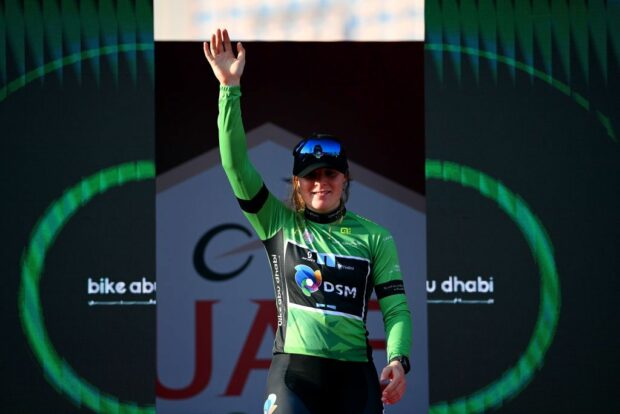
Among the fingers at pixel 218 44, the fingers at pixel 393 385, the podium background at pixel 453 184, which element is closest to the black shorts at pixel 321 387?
the fingers at pixel 393 385

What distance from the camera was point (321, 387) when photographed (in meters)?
3.26

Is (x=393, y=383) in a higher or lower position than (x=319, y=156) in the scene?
lower

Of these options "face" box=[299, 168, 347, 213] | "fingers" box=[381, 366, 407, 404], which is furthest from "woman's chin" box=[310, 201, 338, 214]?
"fingers" box=[381, 366, 407, 404]

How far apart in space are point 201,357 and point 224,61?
11.1 feet

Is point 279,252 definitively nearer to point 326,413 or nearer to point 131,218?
point 326,413

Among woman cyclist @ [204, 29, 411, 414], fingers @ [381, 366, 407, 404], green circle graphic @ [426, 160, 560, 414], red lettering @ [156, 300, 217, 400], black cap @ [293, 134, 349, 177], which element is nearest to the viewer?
fingers @ [381, 366, 407, 404]

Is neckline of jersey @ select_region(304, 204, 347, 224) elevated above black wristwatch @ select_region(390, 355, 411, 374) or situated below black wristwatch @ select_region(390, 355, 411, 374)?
above

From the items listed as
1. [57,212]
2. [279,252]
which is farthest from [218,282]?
[279,252]

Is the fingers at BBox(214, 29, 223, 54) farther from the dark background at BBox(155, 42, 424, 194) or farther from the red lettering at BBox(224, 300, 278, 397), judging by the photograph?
the red lettering at BBox(224, 300, 278, 397)

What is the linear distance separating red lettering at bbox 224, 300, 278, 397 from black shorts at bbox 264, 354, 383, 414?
310 cm

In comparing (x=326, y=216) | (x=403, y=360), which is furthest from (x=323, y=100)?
(x=403, y=360)

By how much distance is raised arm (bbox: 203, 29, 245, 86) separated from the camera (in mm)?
3348

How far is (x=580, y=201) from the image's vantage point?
633 cm

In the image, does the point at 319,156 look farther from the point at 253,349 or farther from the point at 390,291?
the point at 253,349
